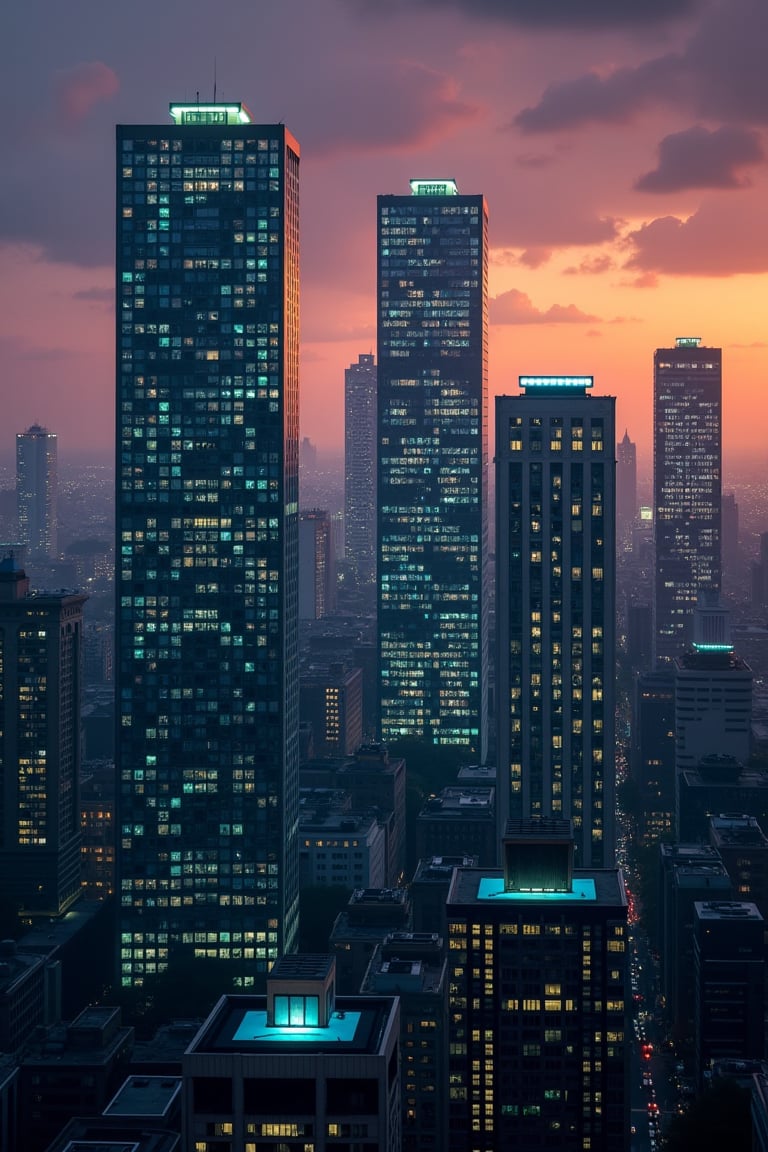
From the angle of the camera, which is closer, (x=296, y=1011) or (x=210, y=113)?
(x=296, y=1011)

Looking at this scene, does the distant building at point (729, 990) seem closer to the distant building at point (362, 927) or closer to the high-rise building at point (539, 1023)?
the distant building at point (362, 927)

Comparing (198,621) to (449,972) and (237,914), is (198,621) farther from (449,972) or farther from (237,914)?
(449,972)

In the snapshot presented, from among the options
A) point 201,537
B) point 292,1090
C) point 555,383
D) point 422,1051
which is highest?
point 555,383

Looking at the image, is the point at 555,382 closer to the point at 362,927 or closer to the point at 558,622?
the point at 558,622

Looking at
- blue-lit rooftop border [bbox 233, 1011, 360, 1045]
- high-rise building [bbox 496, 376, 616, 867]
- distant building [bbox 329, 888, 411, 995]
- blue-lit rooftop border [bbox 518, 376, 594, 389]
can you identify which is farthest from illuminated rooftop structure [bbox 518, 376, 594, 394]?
blue-lit rooftop border [bbox 233, 1011, 360, 1045]

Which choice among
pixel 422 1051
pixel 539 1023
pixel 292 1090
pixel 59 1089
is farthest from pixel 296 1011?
pixel 59 1089

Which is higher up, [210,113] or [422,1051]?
[210,113]

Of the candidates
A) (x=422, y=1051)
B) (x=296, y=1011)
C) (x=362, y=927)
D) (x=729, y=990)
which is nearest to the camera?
(x=296, y=1011)
